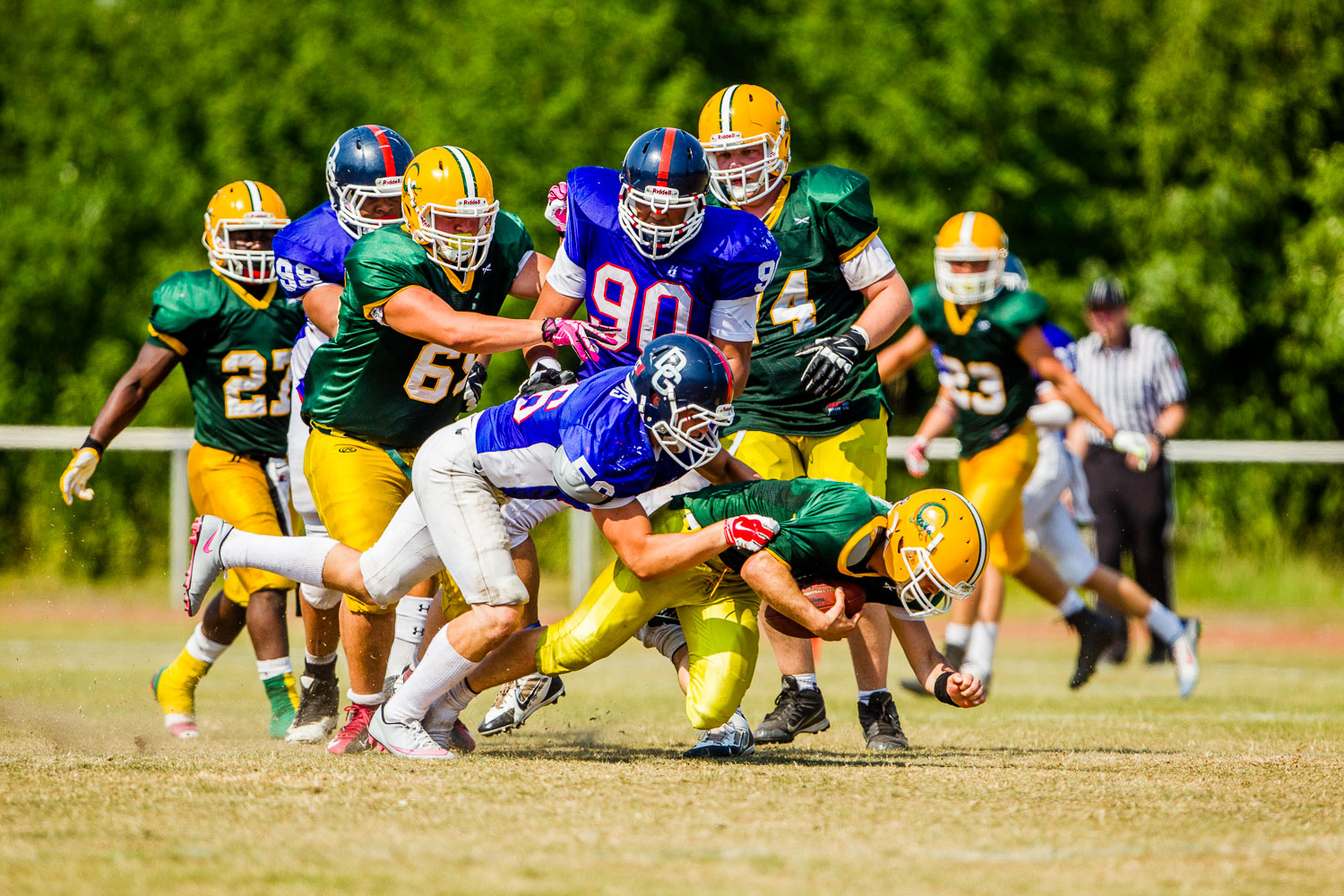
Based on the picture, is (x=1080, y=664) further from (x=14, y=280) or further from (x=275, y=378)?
(x=14, y=280)

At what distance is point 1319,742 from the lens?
5.40 metres

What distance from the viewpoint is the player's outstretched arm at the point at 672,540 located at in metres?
4.30

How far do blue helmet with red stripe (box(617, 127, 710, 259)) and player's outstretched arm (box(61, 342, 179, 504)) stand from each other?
2.28 m

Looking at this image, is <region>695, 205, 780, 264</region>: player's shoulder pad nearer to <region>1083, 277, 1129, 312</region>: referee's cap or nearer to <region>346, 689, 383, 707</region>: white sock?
<region>346, 689, 383, 707</region>: white sock

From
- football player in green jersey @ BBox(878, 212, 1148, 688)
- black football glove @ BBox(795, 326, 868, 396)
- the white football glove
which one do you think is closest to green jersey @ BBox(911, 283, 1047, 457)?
football player in green jersey @ BBox(878, 212, 1148, 688)

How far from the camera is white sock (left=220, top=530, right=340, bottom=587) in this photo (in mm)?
4934

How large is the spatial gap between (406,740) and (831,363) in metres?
1.78

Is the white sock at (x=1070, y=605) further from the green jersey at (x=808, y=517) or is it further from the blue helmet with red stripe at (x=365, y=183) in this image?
the blue helmet with red stripe at (x=365, y=183)

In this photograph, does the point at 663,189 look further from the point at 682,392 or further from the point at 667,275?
the point at 682,392

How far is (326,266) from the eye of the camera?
539cm

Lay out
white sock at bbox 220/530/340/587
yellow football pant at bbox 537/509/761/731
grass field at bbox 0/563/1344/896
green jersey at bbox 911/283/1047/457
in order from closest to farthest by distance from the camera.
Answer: grass field at bbox 0/563/1344/896
yellow football pant at bbox 537/509/761/731
white sock at bbox 220/530/340/587
green jersey at bbox 911/283/1047/457

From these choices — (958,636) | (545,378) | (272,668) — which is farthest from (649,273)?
(958,636)

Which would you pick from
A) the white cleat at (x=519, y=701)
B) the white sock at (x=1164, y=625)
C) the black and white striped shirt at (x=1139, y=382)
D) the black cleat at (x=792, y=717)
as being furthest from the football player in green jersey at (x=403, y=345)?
the black and white striped shirt at (x=1139, y=382)

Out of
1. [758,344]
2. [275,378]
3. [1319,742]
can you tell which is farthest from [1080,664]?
[275,378]
